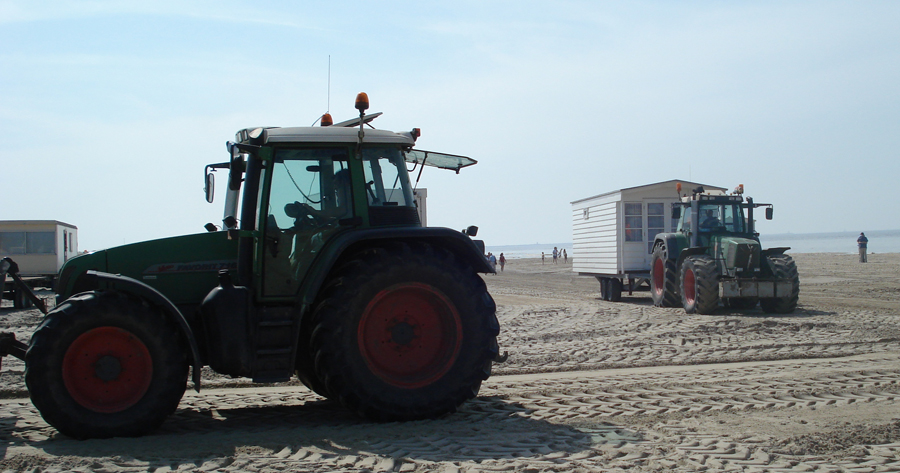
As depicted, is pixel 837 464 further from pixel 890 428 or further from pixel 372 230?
pixel 372 230

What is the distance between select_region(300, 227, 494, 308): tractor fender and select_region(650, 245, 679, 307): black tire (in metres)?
10.5

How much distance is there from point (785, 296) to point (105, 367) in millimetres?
12103

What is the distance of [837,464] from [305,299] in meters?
3.42

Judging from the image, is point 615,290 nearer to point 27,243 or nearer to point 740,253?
point 740,253

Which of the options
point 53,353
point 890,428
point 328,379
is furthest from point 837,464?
point 53,353

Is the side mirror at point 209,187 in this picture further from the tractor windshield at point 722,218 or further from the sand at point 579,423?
the tractor windshield at point 722,218

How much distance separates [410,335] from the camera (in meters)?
5.29

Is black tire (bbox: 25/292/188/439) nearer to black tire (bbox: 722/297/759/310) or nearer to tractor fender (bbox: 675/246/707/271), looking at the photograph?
black tire (bbox: 722/297/759/310)

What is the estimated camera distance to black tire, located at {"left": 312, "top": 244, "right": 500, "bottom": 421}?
5.00 metres

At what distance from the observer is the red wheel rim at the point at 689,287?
14023 mm

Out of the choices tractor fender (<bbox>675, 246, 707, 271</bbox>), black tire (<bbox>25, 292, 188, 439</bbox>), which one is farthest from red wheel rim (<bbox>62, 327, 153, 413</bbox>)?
tractor fender (<bbox>675, 246, 707, 271</bbox>)

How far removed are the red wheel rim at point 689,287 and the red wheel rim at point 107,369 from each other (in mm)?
11372

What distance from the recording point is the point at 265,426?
5.20 meters

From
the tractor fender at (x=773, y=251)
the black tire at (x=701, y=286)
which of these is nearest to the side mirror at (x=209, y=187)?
the black tire at (x=701, y=286)
